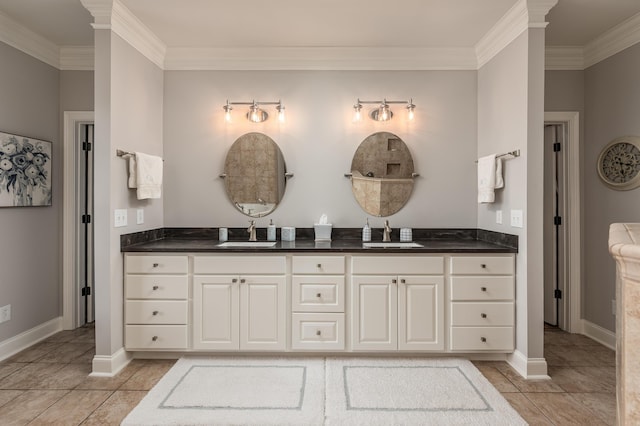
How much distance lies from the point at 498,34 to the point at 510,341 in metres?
2.36

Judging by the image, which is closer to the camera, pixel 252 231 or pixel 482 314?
pixel 482 314

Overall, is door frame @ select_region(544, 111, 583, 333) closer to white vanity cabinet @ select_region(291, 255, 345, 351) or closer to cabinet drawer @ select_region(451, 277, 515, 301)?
cabinet drawer @ select_region(451, 277, 515, 301)

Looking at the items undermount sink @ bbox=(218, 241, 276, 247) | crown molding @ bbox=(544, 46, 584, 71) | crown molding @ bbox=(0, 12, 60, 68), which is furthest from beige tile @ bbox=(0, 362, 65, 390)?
crown molding @ bbox=(544, 46, 584, 71)

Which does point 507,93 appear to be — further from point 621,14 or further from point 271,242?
point 271,242

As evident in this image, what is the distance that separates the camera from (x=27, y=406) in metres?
2.26

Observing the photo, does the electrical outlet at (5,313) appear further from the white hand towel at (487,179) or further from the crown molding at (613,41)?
the crown molding at (613,41)

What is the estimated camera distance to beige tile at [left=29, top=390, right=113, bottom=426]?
210cm

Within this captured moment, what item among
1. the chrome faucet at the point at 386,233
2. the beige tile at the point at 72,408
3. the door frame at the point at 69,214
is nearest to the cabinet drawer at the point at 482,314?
the chrome faucet at the point at 386,233

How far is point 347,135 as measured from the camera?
11.3 ft

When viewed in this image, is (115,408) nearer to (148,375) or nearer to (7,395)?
(148,375)

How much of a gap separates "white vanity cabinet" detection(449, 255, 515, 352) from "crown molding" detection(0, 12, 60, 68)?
12.7ft

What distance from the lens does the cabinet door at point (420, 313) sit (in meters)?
2.85

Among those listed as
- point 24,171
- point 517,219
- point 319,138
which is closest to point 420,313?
point 517,219

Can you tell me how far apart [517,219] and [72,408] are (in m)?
3.14
